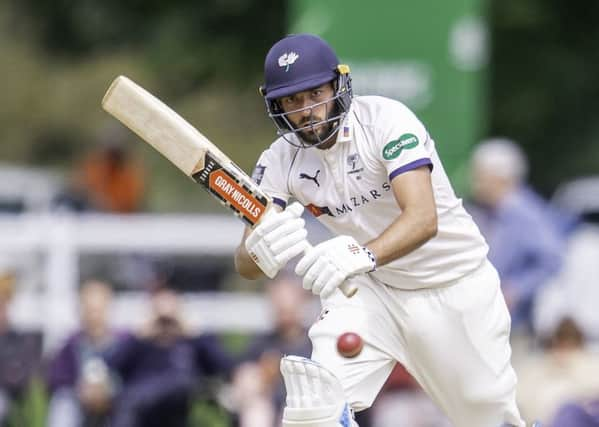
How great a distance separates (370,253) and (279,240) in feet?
1.07

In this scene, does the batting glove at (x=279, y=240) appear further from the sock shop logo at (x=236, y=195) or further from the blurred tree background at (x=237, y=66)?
the blurred tree background at (x=237, y=66)

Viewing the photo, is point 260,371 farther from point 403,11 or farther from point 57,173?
point 57,173

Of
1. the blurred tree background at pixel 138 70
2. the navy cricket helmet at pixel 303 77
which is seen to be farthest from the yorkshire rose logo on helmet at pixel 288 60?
the blurred tree background at pixel 138 70

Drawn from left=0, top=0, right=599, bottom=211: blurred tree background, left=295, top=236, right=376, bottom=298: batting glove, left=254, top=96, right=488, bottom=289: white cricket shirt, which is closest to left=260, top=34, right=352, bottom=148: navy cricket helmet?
left=254, top=96, right=488, bottom=289: white cricket shirt

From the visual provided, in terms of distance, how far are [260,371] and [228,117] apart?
853 centimetres

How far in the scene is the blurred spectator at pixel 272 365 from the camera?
9.52m

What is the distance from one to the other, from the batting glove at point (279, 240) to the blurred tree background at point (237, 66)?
10712mm

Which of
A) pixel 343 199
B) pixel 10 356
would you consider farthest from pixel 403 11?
pixel 343 199

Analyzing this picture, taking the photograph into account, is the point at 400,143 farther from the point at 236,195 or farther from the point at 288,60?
the point at 236,195

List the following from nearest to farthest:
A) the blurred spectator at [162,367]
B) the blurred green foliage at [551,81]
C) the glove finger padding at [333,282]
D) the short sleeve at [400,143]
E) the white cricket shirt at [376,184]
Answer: the glove finger padding at [333,282] → the short sleeve at [400,143] → the white cricket shirt at [376,184] → the blurred spectator at [162,367] → the blurred green foliage at [551,81]

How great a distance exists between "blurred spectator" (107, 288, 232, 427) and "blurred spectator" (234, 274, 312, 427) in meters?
0.21

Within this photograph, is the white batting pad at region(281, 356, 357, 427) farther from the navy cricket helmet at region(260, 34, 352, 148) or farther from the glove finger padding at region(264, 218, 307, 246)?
the navy cricket helmet at region(260, 34, 352, 148)

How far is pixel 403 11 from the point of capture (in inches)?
411

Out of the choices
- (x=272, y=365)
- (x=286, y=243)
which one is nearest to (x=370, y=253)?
(x=286, y=243)
